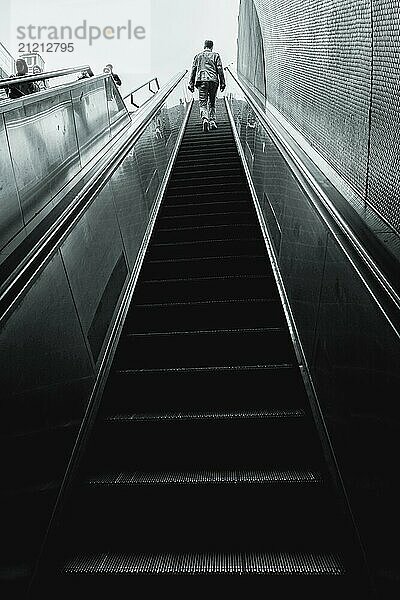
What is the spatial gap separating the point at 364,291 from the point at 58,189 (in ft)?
7.66

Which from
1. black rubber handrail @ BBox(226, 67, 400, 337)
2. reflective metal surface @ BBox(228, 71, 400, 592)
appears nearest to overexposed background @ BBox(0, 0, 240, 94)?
black rubber handrail @ BBox(226, 67, 400, 337)

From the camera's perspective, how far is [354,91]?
262cm

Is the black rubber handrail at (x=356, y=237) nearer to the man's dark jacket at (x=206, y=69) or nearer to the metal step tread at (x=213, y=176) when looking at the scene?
the metal step tread at (x=213, y=176)

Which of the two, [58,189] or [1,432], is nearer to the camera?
[1,432]

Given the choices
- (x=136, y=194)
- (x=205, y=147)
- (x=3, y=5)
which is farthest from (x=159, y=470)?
(x=3, y=5)

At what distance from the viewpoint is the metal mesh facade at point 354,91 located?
2077 mm

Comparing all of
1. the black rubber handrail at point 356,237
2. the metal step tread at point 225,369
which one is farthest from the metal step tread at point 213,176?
the metal step tread at point 225,369

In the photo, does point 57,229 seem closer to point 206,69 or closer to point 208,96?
point 208,96

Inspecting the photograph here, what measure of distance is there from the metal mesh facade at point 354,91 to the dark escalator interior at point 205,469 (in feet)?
3.33

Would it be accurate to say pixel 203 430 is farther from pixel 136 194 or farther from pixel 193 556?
pixel 136 194

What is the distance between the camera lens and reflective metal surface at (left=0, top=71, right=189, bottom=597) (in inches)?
71.9

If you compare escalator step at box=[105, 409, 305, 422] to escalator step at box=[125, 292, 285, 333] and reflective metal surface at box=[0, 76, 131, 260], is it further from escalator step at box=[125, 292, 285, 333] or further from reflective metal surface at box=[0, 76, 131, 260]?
reflective metal surface at box=[0, 76, 131, 260]

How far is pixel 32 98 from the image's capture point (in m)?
3.39

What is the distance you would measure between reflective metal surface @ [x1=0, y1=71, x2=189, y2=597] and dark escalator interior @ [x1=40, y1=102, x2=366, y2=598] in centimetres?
17
